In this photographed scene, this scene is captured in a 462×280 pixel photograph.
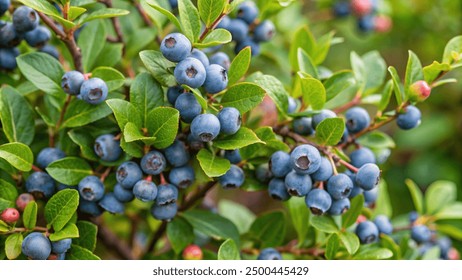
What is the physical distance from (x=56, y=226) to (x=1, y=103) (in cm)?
34

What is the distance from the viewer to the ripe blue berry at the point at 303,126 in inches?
57.1

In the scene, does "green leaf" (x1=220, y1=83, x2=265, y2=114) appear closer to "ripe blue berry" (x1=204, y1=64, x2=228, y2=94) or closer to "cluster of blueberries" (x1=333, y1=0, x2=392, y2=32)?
"ripe blue berry" (x1=204, y1=64, x2=228, y2=94)

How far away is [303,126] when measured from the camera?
57.1 inches

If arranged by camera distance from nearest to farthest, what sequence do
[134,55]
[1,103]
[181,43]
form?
[181,43] → [1,103] → [134,55]

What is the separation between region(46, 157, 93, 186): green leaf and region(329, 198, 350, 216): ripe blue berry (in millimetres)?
609

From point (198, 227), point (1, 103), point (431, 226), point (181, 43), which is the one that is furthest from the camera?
point (431, 226)

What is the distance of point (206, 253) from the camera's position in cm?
160

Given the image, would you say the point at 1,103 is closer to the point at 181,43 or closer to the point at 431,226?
the point at 181,43

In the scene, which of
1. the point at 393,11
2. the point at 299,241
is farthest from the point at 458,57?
the point at 393,11

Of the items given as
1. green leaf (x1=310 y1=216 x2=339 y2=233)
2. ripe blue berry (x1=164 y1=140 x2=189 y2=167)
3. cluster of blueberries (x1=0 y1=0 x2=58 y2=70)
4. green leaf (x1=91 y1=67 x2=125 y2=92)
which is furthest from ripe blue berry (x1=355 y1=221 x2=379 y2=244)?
cluster of blueberries (x1=0 y1=0 x2=58 y2=70)

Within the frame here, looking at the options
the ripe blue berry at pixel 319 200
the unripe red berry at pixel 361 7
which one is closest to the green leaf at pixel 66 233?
the ripe blue berry at pixel 319 200

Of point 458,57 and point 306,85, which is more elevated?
point 458,57

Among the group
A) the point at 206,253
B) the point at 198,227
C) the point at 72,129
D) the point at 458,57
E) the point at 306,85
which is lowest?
the point at 206,253

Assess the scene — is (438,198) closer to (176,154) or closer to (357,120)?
(357,120)
